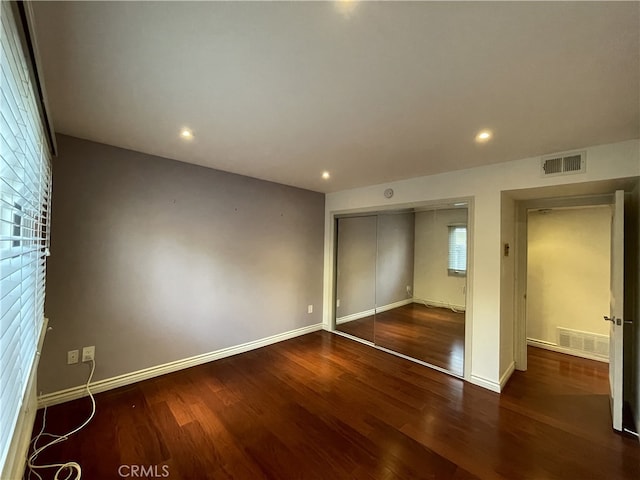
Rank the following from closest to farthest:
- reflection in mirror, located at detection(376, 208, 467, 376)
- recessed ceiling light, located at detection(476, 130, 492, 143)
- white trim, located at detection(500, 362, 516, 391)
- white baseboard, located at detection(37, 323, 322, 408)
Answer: recessed ceiling light, located at detection(476, 130, 492, 143), white baseboard, located at detection(37, 323, 322, 408), white trim, located at detection(500, 362, 516, 391), reflection in mirror, located at detection(376, 208, 467, 376)

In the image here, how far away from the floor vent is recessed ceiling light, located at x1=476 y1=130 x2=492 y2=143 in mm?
3077

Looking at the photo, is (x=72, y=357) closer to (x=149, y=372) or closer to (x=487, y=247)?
(x=149, y=372)

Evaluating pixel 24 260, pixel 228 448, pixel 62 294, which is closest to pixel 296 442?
pixel 228 448

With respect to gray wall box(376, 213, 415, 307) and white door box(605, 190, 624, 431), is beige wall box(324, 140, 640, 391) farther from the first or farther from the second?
gray wall box(376, 213, 415, 307)

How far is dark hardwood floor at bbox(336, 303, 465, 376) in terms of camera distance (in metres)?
3.20

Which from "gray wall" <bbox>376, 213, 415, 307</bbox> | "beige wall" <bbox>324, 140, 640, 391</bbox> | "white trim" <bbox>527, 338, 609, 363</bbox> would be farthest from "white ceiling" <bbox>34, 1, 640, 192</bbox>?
"white trim" <bbox>527, 338, 609, 363</bbox>

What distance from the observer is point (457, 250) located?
3521 millimetres

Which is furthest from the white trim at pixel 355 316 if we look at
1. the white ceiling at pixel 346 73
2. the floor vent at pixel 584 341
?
the white ceiling at pixel 346 73

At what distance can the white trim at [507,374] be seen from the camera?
8.45 ft

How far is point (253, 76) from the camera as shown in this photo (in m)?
1.38

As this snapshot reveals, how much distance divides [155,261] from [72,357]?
1.01 metres

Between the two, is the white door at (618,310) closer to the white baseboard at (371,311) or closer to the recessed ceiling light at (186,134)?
the white baseboard at (371,311)

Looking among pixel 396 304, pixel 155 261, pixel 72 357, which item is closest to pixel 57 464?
pixel 72 357

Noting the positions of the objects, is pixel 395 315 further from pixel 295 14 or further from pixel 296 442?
pixel 295 14
